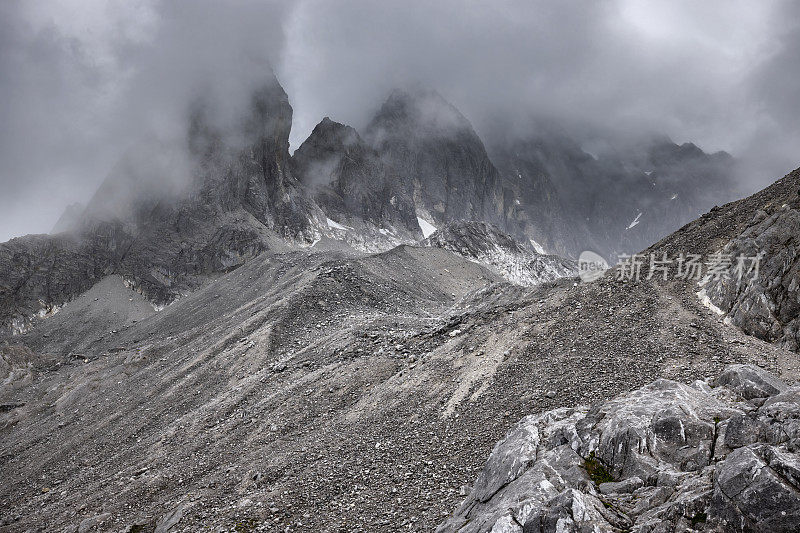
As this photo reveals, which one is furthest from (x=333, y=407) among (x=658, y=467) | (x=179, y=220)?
(x=179, y=220)

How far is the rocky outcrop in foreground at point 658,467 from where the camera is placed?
9586 mm

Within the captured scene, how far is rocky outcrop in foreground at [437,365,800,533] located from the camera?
31.4 ft

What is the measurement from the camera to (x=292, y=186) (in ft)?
552

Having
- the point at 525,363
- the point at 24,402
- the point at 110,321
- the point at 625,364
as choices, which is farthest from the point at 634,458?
the point at 110,321

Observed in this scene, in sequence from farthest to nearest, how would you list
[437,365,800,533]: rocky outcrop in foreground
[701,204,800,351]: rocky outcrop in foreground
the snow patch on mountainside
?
the snow patch on mountainside, [701,204,800,351]: rocky outcrop in foreground, [437,365,800,533]: rocky outcrop in foreground

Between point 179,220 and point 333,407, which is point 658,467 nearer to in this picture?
point 333,407

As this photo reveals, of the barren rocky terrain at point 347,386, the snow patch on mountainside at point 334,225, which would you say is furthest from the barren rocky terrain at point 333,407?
the snow patch on mountainside at point 334,225

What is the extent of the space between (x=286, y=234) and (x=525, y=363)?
133 meters

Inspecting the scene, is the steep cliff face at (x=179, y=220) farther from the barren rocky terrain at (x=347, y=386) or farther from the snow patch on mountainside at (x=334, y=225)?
the barren rocky terrain at (x=347, y=386)

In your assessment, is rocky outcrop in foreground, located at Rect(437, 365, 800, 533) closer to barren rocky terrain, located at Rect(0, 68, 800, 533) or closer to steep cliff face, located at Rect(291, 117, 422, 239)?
barren rocky terrain, located at Rect(0, 68, 800, 533)

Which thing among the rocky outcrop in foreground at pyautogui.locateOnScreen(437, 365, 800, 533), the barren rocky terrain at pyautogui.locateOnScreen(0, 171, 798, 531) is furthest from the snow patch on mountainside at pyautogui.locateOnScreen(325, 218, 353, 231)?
the rocky outcrop in foreground at pyautogui.locateOnScreen(437, 365, 800, 533)

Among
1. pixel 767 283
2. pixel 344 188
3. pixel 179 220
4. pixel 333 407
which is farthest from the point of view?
pixel 344 188

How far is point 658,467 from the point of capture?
1209 cm

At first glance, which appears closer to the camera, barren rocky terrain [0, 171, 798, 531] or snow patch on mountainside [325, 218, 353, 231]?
barren rocky terrain [0, 171, 798, 531]
